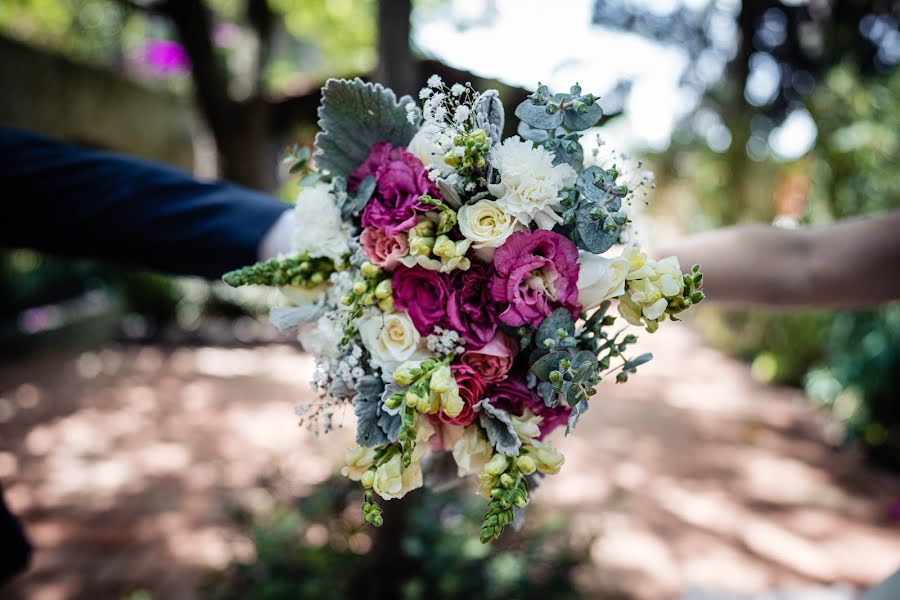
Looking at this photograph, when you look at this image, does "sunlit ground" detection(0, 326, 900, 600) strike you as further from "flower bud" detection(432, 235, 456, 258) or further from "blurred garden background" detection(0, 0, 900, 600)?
"flower bud" detection(432, 235, 456, 258)

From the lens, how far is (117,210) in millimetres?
1413

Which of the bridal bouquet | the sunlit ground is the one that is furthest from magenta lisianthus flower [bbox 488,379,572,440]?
the sunlit ground

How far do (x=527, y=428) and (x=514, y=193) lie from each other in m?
0.38

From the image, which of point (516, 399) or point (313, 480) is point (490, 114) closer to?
point (516, 399)

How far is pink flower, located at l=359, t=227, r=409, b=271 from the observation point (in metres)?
0.96

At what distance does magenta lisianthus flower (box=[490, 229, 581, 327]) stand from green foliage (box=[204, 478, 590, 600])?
53.4 inches

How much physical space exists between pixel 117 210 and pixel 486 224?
101cm

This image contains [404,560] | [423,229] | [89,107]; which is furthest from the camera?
[89,107]

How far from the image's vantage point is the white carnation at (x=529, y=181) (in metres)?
0.90

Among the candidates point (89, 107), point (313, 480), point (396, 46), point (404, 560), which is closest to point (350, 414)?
point (313, 480)

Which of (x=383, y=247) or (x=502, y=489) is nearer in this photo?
(x=502, y=489)

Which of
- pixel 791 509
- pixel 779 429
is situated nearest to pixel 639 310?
pixel 791 509

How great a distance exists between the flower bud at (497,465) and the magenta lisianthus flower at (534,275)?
211 mm

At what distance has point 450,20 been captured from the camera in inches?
70.2
